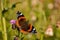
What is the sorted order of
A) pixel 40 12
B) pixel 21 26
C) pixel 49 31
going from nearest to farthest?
1. pixel 21 26
2. pixel 49 31
3. pixel 40 12

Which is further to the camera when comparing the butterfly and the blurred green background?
the blurred green background

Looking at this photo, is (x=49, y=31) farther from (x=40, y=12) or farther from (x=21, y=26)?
(x=21, y=26)

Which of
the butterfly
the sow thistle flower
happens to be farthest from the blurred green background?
the butterfly

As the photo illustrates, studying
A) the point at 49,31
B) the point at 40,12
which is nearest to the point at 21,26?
the point at 49,31

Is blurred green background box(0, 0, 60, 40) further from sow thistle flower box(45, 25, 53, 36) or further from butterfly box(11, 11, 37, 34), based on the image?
butterfly box(11, 11, 37, 34)

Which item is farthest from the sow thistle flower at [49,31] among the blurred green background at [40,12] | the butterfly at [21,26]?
the butterfly at [21,26]

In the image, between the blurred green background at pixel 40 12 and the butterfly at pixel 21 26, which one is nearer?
the butterfly at pixel 21 26

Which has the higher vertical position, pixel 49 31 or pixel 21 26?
pixel 21 26

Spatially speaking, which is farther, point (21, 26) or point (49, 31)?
point (49, 31)

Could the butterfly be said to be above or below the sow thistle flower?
above

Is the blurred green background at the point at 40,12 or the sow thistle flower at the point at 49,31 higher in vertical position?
the blurred green background at the point at 40,12

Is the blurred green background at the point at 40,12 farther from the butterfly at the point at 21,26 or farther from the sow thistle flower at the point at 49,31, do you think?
the butterfly at the point at 21,26

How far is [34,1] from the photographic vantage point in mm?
2660

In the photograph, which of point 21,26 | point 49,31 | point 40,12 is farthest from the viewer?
point 40,12
